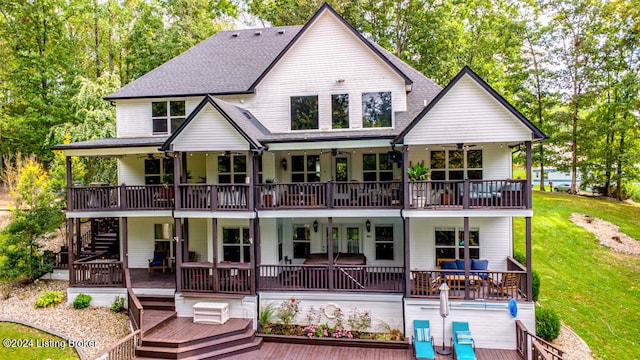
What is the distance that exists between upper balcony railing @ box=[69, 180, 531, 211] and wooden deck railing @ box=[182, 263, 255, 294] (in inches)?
83.4

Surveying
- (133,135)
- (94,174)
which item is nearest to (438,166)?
(133,135)

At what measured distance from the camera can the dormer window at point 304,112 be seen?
1536 cm

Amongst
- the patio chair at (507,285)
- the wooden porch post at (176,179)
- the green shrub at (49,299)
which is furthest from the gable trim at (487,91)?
the green shrub at (49,299)

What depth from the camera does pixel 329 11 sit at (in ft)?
48.8

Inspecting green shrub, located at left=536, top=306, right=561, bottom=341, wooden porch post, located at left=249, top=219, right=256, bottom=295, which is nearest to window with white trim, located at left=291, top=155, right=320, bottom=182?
wooden porch post, located at left=249, top=219, right=256, bottom=295

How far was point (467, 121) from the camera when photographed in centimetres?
1203

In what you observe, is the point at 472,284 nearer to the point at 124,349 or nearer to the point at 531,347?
the point at 531,347

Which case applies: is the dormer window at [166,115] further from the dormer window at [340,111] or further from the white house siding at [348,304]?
the white house siding at [348,304]

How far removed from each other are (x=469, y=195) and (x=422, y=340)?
5.01 metres

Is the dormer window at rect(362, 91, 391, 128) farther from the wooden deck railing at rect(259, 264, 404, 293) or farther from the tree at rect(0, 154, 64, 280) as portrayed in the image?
the tree at rect(0, 154, 64, 280)

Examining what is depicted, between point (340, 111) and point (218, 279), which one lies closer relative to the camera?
point (218, 279)

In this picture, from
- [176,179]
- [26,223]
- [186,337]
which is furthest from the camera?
[26,223]

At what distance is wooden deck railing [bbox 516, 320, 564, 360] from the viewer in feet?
30.9

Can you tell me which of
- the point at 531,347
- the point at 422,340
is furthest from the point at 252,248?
the point at 531,347
